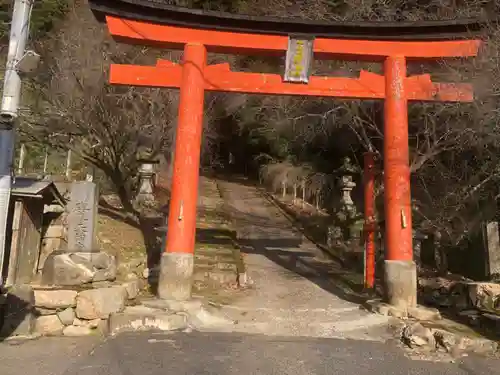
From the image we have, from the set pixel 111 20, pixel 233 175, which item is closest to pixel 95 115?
pixel 111 20

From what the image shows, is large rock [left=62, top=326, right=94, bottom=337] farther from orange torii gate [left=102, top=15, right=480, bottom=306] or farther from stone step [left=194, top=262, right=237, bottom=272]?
stone step [left=194, top=262, right=237, bottom=272]

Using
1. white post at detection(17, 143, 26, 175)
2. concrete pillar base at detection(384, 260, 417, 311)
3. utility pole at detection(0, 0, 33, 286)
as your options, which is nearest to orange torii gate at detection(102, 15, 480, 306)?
concrete pillar base at detection(384, 260, 417, 311)

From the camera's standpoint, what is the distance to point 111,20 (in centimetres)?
789

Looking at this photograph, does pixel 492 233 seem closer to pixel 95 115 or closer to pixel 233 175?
pixel 95 115

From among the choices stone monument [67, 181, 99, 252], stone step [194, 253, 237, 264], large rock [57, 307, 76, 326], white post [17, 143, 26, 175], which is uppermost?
white post [17, 143, 26, 175]

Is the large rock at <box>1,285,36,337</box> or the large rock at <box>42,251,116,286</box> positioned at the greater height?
the large rock at <box>42,251,116,286</box>

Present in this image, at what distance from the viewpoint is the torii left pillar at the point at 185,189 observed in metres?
7.32

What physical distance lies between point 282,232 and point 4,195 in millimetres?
12109

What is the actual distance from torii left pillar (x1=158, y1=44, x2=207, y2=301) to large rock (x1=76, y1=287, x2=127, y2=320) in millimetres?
1016

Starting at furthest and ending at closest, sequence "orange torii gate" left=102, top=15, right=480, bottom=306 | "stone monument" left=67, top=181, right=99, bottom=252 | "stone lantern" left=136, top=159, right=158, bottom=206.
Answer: "stone lantern" left=136, top=159, right=158, bottom=206 → "stone monument" left=67, top=181, right=99, bottom=252 → "orange torii gate" left=102, top=15, right=480, bottom=306

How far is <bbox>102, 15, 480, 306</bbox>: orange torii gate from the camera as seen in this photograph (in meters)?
7.59

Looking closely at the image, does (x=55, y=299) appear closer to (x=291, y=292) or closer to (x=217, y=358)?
(x=217, y=358)

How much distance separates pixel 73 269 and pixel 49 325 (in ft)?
3.53

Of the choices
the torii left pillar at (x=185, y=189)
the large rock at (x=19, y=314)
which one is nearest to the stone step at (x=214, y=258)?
the torii left pillar at (x=185, y=189)
